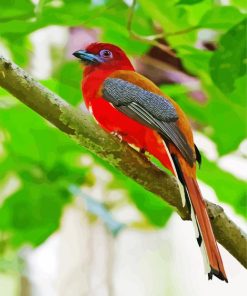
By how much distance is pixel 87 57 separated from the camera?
0.80 metres

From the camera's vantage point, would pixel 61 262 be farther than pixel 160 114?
Yes

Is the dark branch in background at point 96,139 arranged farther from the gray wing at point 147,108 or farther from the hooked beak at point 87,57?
the hooked beak at point 87,57

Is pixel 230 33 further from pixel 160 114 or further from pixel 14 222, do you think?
pixel 14 222

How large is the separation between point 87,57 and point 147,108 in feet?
0.45

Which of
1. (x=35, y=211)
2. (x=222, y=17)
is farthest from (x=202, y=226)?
(x=35, y=211)

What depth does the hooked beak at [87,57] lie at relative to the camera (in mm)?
785

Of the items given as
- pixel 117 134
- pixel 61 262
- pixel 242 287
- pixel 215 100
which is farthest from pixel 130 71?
pixel 242 287

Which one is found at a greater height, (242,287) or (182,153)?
(182,153)

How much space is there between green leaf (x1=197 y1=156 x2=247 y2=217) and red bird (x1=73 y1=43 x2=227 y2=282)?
29 cm

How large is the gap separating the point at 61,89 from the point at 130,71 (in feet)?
0.66

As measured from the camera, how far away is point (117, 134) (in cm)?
70

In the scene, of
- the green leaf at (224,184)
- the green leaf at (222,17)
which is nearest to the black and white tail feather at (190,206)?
the green leaf at (222,17)

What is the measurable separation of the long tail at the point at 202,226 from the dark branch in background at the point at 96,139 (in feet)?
0.12

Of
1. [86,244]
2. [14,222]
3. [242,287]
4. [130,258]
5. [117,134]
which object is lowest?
[130,258]
